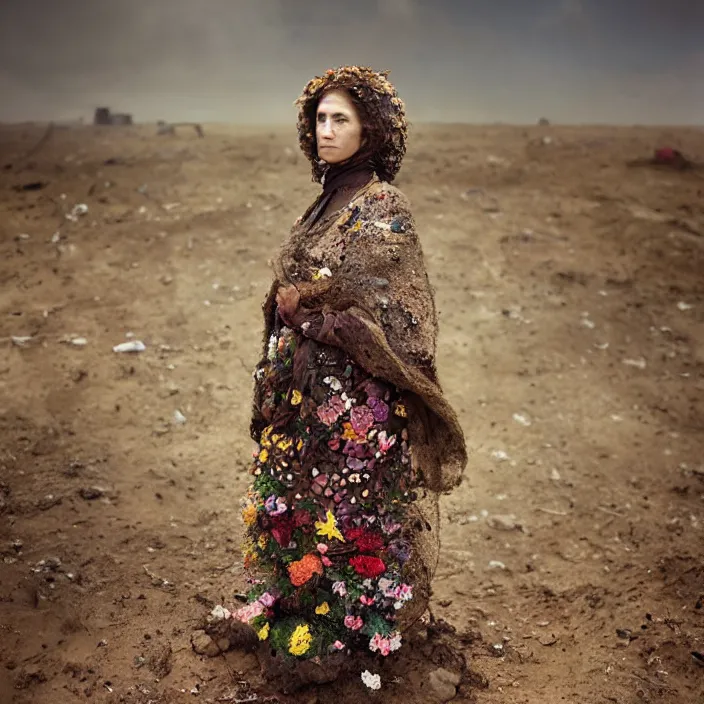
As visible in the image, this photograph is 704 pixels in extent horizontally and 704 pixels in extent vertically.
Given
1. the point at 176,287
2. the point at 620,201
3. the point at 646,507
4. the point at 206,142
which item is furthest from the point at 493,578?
the point at 206,142

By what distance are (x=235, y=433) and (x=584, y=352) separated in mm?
2943

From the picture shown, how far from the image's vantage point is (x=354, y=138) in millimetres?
2441

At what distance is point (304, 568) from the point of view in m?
2.54

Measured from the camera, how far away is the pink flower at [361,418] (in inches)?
94.9

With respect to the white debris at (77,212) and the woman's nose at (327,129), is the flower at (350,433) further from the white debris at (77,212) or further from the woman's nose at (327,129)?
the white debris at (77,212)

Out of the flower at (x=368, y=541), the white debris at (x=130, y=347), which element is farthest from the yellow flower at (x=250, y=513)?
the white debris at (x=130, y=347)

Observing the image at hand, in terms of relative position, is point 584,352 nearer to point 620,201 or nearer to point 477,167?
point 620,201

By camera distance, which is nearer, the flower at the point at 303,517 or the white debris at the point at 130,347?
the flower at the point at 303,517

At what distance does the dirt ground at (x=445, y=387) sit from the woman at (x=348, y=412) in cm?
39

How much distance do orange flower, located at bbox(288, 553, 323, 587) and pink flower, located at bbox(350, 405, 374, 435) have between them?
0.52m

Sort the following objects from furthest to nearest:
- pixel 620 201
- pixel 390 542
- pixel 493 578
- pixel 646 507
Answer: pixel 620 201, pixel 646 507, pixel 493 578, pixel 390 542

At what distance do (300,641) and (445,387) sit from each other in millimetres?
3044

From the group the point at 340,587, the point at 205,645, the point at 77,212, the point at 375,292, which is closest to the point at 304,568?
the point at 340,587

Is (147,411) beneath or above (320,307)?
beneath
